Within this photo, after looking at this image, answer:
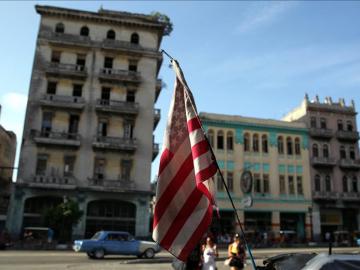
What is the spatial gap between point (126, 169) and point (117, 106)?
6.13 m

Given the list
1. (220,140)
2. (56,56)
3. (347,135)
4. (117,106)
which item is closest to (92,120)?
(117,106)

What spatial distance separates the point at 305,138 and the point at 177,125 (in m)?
43.7

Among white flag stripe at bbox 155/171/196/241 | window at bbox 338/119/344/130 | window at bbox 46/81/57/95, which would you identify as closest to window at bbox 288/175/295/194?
window at bbox 338/119/344/130

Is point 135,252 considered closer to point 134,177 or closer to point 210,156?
point 134,177

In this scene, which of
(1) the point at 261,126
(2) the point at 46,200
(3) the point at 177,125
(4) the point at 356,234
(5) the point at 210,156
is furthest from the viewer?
(1) the point at 261,126

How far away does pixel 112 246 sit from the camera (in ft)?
76.5

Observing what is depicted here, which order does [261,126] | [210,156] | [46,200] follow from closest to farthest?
[210,156] < [46,200] < [261,126]

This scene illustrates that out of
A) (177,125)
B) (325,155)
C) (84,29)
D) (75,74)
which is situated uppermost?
(84,29)

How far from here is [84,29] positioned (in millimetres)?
41125

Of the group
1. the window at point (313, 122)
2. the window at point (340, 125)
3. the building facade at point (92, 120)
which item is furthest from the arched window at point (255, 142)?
the building facade at point (92, 120)

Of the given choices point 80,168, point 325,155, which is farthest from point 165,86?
point 325,155

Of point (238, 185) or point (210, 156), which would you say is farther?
point (238, 185)

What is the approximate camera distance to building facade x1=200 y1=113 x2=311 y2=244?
43.2 m

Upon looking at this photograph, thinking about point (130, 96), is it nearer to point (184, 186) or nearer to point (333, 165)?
point (333, 165)
